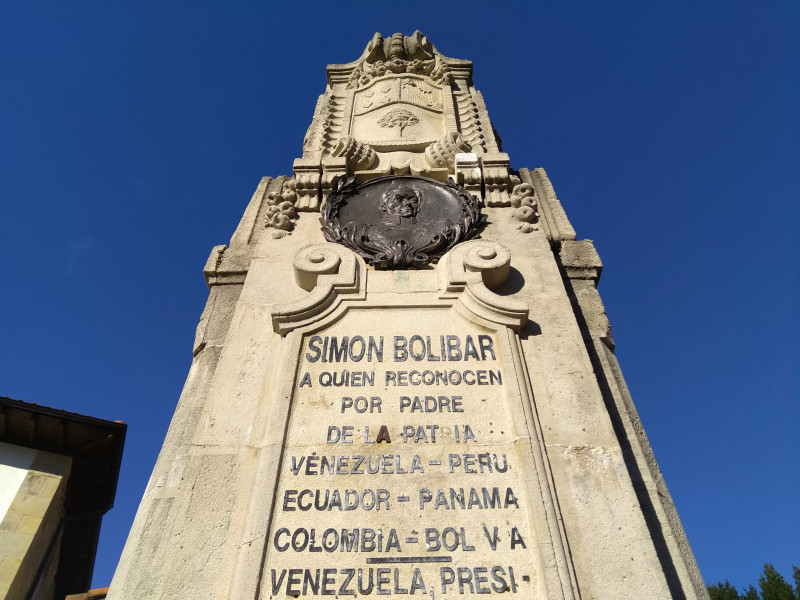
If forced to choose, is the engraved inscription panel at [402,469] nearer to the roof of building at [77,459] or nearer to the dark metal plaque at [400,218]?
the dark metal plaque at [400,218]

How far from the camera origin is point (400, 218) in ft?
18.8

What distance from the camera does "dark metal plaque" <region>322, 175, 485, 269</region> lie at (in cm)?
523

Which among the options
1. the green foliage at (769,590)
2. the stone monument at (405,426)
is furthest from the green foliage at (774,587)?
the stone monument at (405,426)

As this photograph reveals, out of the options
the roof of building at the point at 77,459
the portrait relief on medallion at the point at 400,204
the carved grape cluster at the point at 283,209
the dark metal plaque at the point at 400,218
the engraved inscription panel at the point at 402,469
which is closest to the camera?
the engraved inscription panel at the point at 402,469

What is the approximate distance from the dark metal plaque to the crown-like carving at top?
349 centimetres

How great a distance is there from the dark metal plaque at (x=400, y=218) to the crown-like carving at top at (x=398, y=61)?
3.49 metres

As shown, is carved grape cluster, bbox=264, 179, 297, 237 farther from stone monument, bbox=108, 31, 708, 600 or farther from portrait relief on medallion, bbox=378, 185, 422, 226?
portrait relief on medallion, bbox=378, 185, 422, 226

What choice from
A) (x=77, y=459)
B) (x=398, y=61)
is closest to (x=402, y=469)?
(x=398, y=61)

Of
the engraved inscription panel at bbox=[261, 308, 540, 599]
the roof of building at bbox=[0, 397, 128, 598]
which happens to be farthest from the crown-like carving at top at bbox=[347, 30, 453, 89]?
the roof of building at bbox=[0, 397, 128, 598]

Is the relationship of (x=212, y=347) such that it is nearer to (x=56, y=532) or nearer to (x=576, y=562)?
(x=576, y=562)

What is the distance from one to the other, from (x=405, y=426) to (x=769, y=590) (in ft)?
104

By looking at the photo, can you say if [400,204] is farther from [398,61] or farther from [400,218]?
[398,61]

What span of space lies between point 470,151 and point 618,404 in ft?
11.9

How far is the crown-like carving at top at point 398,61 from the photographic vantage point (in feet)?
29.4
